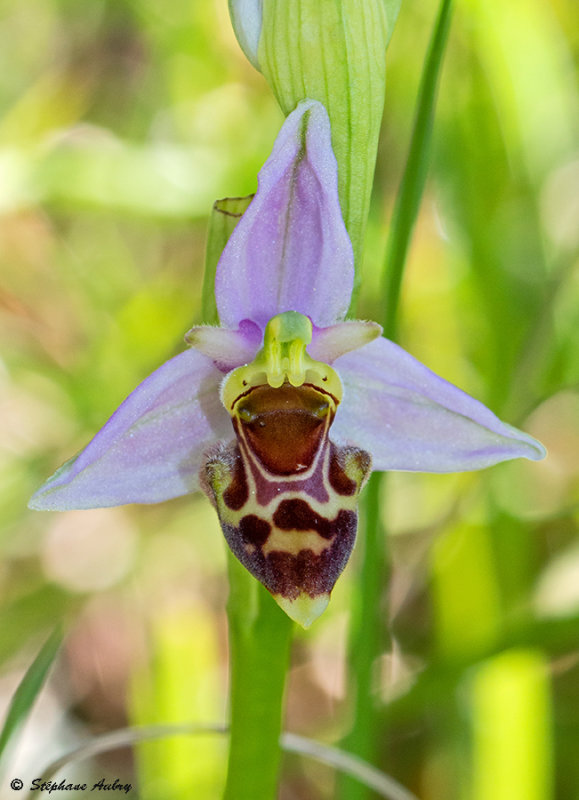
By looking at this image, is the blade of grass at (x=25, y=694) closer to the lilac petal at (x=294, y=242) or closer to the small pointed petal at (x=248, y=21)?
the lilac petal at (x=294, y=242)

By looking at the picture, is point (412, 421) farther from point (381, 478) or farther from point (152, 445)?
point (152, 445)

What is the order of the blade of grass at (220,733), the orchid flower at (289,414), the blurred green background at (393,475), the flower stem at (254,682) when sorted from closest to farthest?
the orchid flower at (289,414)
the flower stem at (254,682)
the blade of grass at (220,733)
the blurred green background at (393,475)

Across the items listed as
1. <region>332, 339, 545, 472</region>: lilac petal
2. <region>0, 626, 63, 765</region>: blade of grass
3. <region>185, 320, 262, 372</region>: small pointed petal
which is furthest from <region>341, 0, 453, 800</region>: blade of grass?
<region>0, 626, 63, 765</region>: blade of grass

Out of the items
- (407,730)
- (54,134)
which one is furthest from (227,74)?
(407,730)

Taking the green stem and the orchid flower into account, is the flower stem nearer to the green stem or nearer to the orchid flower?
the orchid flower

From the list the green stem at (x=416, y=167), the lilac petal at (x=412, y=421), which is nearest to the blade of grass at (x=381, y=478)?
the green stem at (x=416, y=167)

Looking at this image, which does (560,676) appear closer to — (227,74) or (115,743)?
(115,743)
